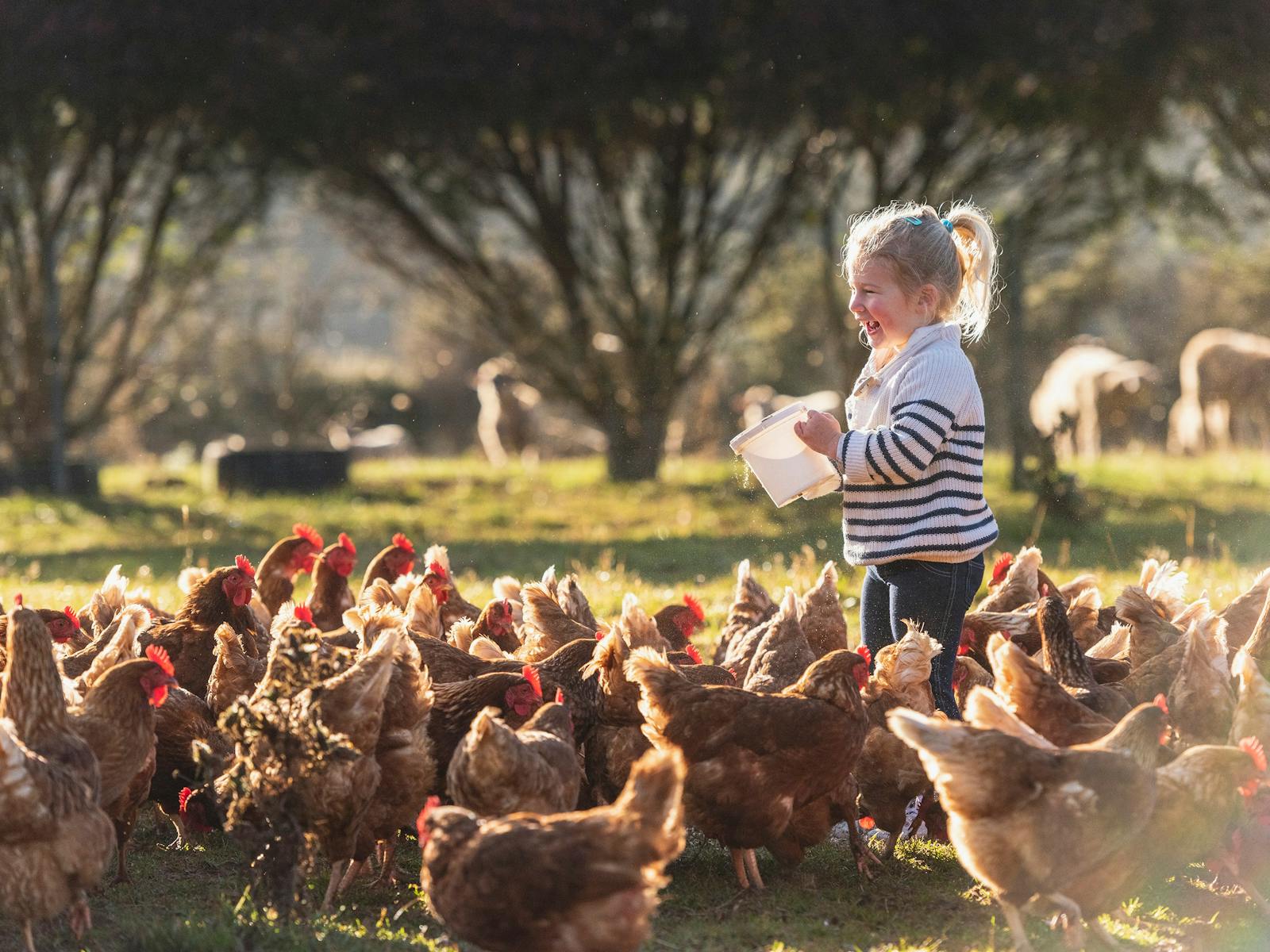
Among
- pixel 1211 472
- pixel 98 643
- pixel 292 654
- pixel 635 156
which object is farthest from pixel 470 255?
pixel 292 654

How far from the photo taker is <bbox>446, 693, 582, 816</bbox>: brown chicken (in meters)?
4.23

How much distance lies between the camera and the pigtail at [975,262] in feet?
17.4

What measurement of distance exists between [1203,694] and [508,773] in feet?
8.20

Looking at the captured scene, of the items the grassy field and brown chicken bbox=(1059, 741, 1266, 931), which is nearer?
brown chicken bbox=(1059, 741, 1266, 931)

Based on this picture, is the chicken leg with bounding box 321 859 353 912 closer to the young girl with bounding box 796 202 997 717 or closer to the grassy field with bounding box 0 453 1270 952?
the grassy field with bounding box 0 453 1270 952

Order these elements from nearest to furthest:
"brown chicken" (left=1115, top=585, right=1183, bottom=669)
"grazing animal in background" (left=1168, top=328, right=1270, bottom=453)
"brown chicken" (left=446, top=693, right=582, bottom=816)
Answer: "brown chicken" (left=446, top=693, right=582, bottom=816) < "brown chicken" (left=1115, top=585, right=1183, bottom=669) < "grazing animal in background" (left=1168, top=328, right=1270, bottom=453)

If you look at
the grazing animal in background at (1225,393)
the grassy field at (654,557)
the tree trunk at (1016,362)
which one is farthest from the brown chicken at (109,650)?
the grazing animal in background at (1225,393)

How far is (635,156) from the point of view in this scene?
16938mm

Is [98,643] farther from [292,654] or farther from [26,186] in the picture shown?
[26,186]

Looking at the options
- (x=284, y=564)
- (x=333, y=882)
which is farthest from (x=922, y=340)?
(x=284, y=564)

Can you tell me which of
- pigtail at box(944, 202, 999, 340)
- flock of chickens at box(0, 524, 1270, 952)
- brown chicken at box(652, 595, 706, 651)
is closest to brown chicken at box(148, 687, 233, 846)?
flock of chickens at box(0, 524, 1270, 952)

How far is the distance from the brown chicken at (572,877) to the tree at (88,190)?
1308 centimetres

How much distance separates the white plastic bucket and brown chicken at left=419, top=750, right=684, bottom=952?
1.61 meters

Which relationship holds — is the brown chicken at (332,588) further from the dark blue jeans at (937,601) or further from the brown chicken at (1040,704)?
the brown chicken at (1040,704)
